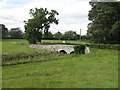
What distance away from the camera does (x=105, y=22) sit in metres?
61.5

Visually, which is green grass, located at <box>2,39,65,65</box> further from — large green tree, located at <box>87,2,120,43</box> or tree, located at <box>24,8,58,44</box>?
tree, located at <box>24,8,58,44</box>

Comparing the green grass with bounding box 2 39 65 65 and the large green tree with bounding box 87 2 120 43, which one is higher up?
the large green tree with bounding box 87 2 120 43

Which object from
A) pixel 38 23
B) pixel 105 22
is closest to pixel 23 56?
pixel 105 22

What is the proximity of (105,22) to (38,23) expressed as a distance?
1313 inches

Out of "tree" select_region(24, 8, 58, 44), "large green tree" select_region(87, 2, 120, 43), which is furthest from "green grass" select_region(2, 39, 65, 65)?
"tree" select_region(24, 8, 58, 44)

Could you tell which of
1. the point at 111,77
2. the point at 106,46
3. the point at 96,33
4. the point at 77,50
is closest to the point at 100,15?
the point at 96,33

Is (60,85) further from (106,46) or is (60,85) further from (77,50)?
(106,46)

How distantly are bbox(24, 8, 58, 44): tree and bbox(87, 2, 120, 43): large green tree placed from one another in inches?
1049

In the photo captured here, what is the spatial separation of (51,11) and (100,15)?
31702 millimetres

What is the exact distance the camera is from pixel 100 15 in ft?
199

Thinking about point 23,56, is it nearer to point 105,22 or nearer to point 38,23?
point 105,22

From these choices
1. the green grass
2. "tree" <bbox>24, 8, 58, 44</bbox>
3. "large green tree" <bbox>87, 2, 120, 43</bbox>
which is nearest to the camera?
the green grass

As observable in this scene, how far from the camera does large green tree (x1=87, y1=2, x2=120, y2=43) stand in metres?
59.8

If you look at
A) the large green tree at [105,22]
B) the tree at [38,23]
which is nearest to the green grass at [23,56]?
the large green tree at [105,22]
